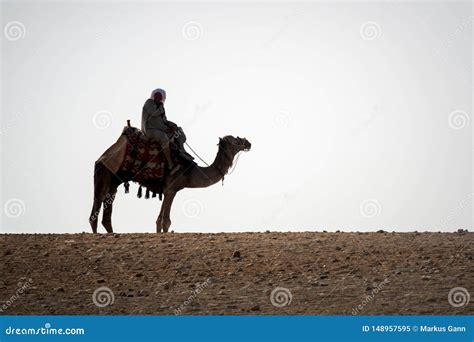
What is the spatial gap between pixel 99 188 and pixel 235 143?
3462 millimetres

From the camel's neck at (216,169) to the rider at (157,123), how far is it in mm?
882

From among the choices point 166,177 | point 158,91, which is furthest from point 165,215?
point 158,91

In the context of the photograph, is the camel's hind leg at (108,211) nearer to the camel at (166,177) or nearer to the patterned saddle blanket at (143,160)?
the camel at (166,177)

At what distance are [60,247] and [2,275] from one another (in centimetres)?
181

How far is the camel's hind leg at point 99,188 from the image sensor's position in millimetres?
26156

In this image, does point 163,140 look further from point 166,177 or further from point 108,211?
point 108,211

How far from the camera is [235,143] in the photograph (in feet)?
88.6

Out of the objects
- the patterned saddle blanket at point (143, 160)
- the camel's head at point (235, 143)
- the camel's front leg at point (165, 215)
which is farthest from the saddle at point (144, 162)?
the camel's head at point (235, 143)

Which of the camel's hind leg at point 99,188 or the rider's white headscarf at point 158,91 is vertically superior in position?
the rider's white headscarf at point 158,91

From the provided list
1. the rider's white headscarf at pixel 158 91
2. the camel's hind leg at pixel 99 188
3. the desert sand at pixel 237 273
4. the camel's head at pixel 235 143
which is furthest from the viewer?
the camel's head at pixel 235 143

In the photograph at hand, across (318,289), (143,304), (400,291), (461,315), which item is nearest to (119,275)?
(143,304)

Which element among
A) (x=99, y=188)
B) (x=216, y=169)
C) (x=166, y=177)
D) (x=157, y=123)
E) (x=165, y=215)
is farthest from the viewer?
(x=216, y=169)

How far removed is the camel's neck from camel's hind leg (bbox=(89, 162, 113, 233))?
6.93 ft

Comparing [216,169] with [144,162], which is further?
[216,169]
